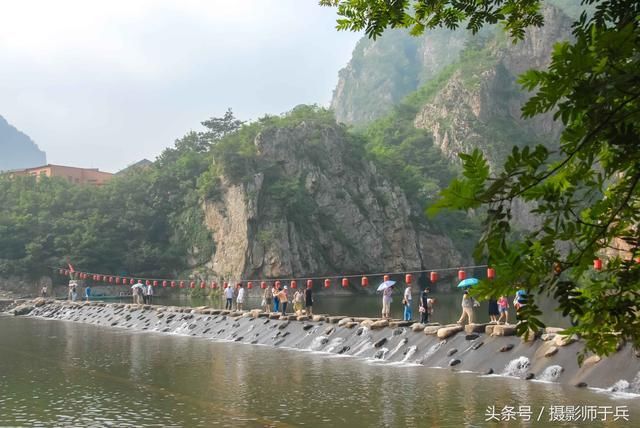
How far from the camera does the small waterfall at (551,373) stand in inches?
586

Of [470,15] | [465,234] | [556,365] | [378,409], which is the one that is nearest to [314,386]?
[378,409]

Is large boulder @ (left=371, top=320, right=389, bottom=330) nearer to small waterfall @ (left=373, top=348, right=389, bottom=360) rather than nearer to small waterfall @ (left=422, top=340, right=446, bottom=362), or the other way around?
small waterfall @ (left=373, top=348, right=389, bottom=360)

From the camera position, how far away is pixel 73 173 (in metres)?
81.1

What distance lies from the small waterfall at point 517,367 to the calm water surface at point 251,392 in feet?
1.65

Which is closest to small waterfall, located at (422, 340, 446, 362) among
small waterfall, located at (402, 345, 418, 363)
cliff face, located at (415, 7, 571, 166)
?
small waterfall, located at (402, 345, 418, 363)

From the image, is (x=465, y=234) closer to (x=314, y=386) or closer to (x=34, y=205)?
(x=34, y=205)

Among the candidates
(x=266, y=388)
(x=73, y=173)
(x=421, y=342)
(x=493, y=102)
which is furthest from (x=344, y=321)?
(x=493, y=102)

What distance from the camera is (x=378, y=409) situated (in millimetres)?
12617

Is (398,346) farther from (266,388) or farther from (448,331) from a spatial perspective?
(266,388)

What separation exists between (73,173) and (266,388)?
72.7m

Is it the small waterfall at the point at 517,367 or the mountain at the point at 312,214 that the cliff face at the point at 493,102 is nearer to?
the mountain at the point at 312,214

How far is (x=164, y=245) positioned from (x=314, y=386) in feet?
181

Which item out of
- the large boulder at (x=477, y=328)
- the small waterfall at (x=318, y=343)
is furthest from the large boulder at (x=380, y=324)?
the large boulder at (x=477, y=328)

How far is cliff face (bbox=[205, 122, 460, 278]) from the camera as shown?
2465 inches
